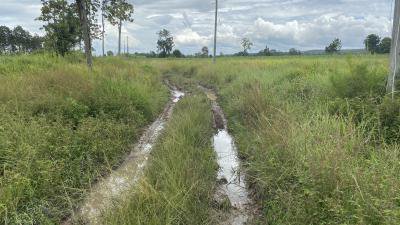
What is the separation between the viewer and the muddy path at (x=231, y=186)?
519cm

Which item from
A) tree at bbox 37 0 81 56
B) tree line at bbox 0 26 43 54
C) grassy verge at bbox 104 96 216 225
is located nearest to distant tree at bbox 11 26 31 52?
tree line at bbox 0 26 43 54

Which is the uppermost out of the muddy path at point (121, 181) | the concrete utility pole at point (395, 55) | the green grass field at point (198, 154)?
the concrete utility pole at point (395, 55)

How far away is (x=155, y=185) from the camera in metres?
4.97

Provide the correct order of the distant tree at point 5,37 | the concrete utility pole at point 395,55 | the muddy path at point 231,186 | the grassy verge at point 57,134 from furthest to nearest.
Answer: the distant tree at point 5,37 < the concrete utility pole at point 395,55 < the muddy path at point 231,186 < the grassy verge at point 57,134

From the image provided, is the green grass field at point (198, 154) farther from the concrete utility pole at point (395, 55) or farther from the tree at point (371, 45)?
the tree at point (371, 45)

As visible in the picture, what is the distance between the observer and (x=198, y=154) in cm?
682

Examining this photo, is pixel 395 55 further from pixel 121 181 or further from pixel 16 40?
pixel 16 40

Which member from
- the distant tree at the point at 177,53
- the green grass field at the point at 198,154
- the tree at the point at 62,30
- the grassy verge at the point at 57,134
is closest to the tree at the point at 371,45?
the green grass field at the point at 198,154

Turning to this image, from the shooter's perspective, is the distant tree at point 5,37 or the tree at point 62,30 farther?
the distant tree at point 5,37

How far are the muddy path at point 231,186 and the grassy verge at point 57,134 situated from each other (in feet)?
6.14

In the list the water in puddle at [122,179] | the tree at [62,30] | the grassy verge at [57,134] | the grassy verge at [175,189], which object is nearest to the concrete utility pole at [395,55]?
the grassy verge at [175,189]

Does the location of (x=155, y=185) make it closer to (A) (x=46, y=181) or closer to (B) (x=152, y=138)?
(A) (x=46, y=181)

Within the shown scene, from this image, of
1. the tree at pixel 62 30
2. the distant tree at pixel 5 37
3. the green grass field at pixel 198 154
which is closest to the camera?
the green grass field at pixel 198 154

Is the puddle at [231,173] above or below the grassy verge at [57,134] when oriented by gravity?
below
